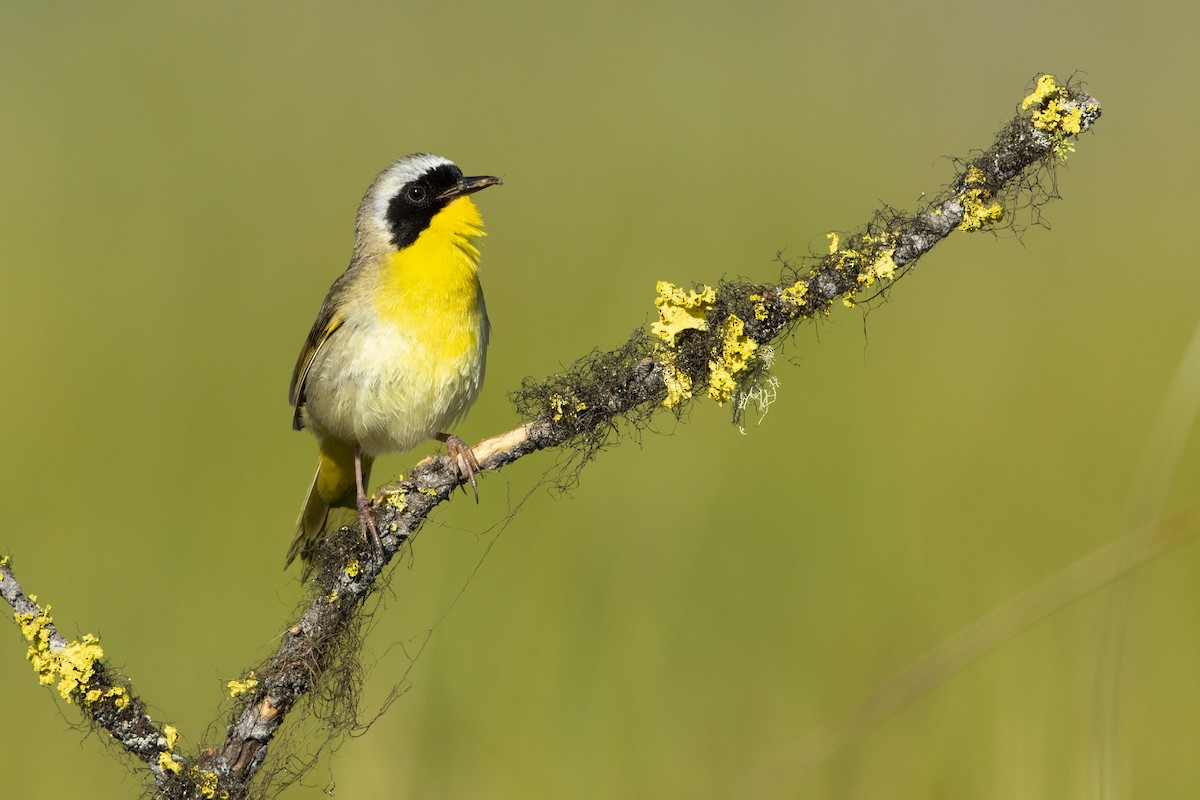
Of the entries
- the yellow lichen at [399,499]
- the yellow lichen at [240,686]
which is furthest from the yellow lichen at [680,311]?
the yellow lichen at [240,686]

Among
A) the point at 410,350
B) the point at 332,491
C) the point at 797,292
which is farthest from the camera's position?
the point at 332,491

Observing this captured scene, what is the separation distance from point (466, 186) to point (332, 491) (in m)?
1.11

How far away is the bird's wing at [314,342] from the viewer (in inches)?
159

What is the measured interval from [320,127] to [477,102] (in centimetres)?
177

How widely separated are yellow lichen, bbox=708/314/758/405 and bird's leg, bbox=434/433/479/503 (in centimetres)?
49

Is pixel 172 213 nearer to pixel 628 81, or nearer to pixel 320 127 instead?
pixel 320 127

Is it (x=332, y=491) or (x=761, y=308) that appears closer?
(x=761, y=308)

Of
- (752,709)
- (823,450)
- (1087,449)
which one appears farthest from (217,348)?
(1087,449)

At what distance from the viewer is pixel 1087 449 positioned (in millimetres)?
5820

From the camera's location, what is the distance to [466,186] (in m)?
4.02

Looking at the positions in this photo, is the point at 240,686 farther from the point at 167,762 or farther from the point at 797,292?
the point at 797,292

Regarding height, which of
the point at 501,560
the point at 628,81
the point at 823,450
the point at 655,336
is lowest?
the point at 655,336

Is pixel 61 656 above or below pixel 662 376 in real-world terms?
below

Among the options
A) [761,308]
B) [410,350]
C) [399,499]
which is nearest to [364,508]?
[399,499]
